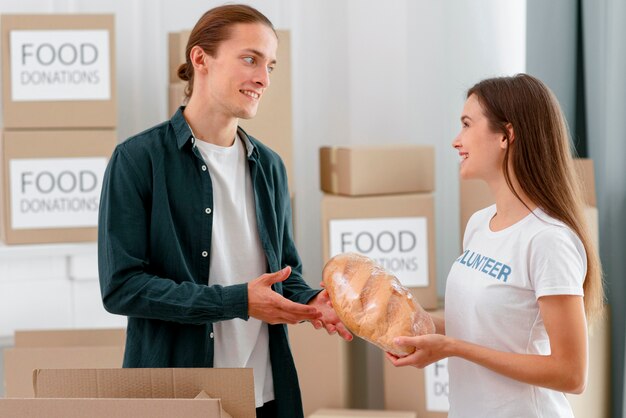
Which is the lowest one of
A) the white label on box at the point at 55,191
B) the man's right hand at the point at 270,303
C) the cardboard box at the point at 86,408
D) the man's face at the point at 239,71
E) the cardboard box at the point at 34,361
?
the cardboard box at the point at 34,361

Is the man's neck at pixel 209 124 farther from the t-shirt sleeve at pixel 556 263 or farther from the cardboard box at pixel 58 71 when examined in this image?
the cardboard box at pixel 58 71

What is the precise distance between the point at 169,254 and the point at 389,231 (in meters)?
1.37

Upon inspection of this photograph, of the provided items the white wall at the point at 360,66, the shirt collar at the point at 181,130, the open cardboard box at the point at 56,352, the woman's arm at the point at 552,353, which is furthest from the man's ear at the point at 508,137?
the white wall at the point at 360,66

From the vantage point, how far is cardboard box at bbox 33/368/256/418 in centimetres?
128

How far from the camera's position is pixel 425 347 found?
1392 millimetres

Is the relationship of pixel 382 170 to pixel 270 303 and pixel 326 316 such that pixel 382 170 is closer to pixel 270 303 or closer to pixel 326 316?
pixel 326 316

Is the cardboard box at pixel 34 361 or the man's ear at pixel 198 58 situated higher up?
the man's ear at pixel 198 58

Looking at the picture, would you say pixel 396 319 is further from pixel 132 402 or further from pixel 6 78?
pixel 6 78

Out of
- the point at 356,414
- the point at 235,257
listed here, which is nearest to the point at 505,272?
the point at 235,257

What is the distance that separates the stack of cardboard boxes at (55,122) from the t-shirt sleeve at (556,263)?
1.76 metres

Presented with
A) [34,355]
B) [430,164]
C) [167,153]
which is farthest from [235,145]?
[430,164]

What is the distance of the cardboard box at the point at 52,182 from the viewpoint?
2.78m

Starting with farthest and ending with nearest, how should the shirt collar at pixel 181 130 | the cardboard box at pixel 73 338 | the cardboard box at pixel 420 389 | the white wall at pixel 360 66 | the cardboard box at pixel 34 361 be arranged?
1. the white wall at pixel 360 66
2. the cardboard box at pixel 420 389
3. the cardboard box at pixel 73 338
4. the cardboard box at pixel 34 361
5. the shirt collar at pixel 181 130

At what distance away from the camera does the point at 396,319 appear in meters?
1.43
